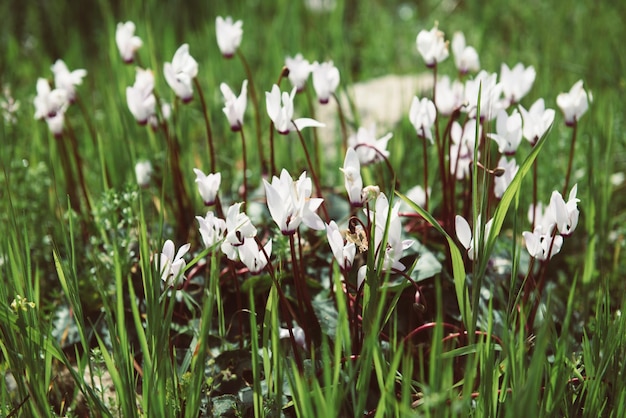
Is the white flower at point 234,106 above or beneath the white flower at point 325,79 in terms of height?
beneath

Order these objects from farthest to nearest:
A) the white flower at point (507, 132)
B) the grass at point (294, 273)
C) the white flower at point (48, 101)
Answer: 1. the white flower at point (48, 101)
2. the white flower at point (507, 132)
3. the grass at point (294, 273)

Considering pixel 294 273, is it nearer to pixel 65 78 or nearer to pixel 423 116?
pixel 423 116

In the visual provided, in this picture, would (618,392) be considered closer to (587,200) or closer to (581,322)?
(581,322)

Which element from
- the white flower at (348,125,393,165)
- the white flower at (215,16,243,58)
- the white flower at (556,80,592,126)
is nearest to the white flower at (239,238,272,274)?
the white flower at (348,125,393,165)

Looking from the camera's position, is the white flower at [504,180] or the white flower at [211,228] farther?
the white flower at [504,180]

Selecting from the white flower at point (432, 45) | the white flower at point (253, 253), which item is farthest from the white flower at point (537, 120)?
the white flower at point (253, 253)

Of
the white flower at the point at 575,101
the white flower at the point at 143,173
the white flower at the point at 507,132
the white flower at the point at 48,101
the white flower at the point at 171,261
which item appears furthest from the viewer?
the white flower at the point at 143,173

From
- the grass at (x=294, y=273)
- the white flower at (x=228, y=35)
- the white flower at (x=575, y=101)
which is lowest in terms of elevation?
the grass at (x=294, y=273)

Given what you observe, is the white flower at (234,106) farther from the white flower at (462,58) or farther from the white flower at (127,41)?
the white flower at (462,58)
